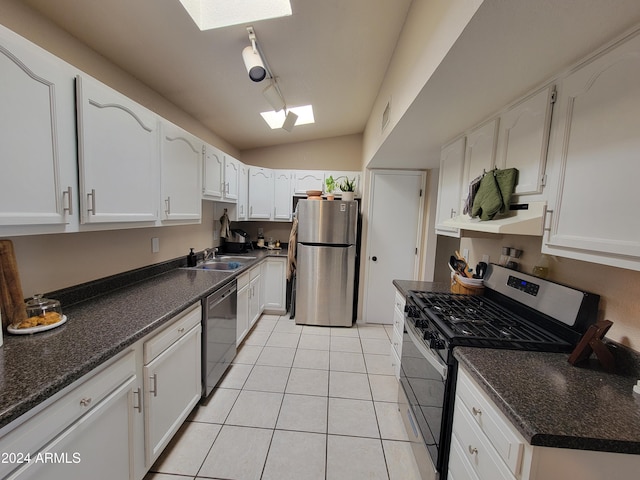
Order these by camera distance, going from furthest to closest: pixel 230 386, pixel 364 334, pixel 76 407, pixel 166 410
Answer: pixel 364 334 < pixel 230 386 < pixel 166 410 < pixel 76 407

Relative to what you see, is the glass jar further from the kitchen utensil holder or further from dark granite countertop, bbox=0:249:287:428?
the kitchen utensil holder

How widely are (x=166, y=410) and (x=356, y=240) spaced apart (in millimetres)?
2571

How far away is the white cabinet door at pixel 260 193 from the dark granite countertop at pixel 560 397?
3.23 meters

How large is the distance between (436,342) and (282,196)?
10.2 feet

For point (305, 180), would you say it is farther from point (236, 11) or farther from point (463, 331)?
point (463, 331)

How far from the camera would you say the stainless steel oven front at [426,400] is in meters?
1.25

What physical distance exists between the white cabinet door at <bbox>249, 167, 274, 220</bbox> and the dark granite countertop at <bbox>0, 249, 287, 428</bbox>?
6.21 ft

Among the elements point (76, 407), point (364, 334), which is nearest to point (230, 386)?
point (76, 407)

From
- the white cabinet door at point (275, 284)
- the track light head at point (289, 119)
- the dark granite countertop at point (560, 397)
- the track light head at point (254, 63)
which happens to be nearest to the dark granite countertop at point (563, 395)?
the dark granite countertop at point (560, 397)

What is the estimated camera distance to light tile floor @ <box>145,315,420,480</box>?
154 cm

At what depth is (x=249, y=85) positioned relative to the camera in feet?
7.53

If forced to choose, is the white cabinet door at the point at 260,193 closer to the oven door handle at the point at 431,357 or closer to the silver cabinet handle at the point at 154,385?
the silver cabinet handle at the point at 154,385

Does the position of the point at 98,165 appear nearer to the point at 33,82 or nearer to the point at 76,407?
the point at 33,82

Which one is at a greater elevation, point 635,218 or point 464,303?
point 635,218
